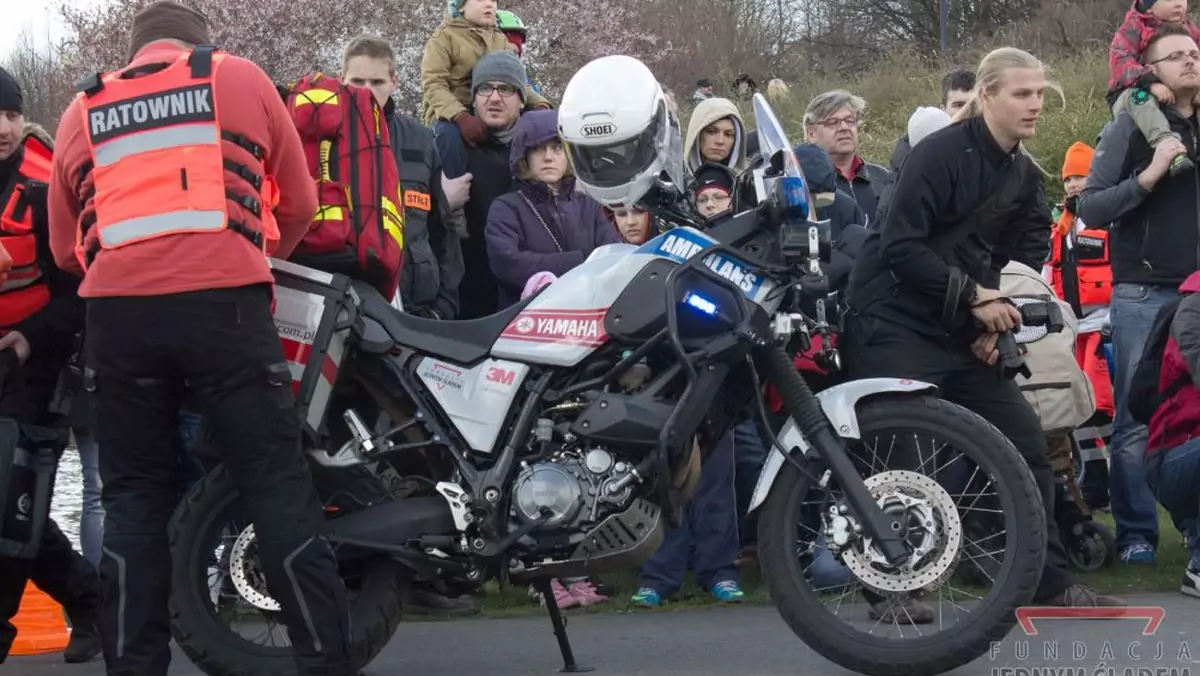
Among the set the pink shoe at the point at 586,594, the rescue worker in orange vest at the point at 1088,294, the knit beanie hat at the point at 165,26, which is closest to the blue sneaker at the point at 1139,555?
the rescue worker in orange vest at the point at 1088,294

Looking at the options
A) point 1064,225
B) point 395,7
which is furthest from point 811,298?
point 395,7

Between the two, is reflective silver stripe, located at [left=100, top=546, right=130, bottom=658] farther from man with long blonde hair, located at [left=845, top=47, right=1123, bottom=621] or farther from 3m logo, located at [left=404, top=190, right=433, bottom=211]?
man with long blonde hair, located at [left=845, top=47, right=1123, bottom=621]

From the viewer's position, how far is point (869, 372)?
228 inches

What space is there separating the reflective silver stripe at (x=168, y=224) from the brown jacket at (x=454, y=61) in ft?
10.6

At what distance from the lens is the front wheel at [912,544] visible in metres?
4.67

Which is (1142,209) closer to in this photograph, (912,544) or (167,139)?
(912,544)

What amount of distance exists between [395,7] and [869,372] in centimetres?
1923

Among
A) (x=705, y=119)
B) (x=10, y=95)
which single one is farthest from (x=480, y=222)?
(x=10, y=95)

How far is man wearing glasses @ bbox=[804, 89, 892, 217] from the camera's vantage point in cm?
752

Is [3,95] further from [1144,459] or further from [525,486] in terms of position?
[1144,459]

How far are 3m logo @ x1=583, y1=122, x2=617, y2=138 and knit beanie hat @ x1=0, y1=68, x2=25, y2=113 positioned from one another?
2143 mm

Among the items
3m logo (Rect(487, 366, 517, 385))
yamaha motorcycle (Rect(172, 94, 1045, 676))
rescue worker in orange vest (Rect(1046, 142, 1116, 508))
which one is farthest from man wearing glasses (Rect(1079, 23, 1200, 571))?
3m logo (Rect(487, 366, 517, 385))

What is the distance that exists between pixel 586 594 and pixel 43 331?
86.4 inches

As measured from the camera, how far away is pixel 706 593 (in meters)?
6.40
